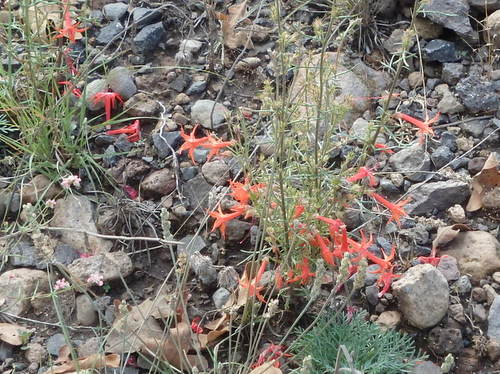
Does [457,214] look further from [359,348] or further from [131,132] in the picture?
[131,132]

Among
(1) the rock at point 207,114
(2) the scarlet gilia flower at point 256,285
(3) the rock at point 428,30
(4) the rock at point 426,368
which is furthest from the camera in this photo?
(3) the rock at point 428,30

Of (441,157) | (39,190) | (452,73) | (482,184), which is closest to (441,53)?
(452,73)

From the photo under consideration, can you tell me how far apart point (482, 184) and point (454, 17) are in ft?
3.50

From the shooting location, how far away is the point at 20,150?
3598 mm

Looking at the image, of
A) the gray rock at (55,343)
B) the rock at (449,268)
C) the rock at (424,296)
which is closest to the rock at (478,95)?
the rock at (449,268)

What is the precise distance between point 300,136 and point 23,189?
136 centimetres

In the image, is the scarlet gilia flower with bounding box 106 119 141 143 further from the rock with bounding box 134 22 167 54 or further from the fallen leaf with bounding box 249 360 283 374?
the fallen leaf with bounding box 249 360 283 374

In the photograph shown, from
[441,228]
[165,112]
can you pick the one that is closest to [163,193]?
[165,112]

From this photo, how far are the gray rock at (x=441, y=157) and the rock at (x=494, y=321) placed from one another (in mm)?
754

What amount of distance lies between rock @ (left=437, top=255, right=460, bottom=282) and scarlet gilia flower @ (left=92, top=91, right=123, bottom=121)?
5.61 feet

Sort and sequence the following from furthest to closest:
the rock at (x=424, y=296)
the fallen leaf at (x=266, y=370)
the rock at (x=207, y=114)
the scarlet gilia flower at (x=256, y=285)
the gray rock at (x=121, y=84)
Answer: the gray rock at (x=121, y=84)
the rock at (x=207, y=114)
the rock at (x=424, y=296)
the scarlet gilia flower at (x=256, y=285)
the fallen leaf at (x=266, y=370)

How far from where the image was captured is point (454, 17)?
13.0ft

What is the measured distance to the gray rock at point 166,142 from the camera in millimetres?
3660

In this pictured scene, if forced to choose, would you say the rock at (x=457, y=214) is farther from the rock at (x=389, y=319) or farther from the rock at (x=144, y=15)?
the rock at (x=144, y=15)
